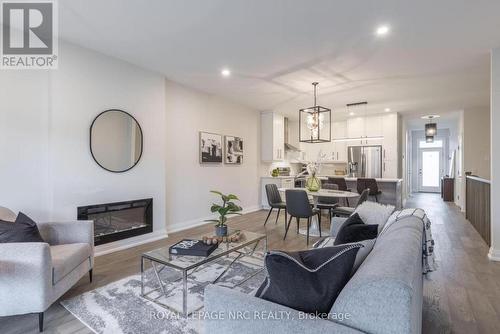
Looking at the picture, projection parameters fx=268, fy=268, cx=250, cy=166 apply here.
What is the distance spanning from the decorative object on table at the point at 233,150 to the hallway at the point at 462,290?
13.5 feet

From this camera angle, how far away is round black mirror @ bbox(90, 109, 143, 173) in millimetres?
3578

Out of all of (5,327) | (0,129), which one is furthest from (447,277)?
(0,129)

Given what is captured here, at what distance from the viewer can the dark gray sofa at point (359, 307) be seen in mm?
893

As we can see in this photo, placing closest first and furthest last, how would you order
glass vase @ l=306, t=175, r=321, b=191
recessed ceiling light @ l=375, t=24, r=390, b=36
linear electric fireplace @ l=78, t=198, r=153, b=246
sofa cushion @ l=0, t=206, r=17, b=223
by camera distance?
sofa cushion @ l=0, t=206, r=17, b=223 < recessed ceiling light @ l=375, t=24, r=390, b=36 < linear electric fireplace @ l=78, t=198, r=153, b=246 < glass vase @ l=306, t=175, r=321, b=191

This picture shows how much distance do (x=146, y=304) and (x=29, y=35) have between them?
3234 mm

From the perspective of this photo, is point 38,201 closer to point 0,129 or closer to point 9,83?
point 0,129

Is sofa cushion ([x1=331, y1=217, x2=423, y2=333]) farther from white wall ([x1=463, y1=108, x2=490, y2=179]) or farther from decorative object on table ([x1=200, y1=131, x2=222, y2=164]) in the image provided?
white wall ([x1=463, y1=108, x2=490, y2=179])

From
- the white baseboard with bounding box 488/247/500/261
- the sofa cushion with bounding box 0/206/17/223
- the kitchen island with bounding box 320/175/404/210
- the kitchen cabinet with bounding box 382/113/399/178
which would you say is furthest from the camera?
the kitchen cabinet with bounding box 382/113/399/178

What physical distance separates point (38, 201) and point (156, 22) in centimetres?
242

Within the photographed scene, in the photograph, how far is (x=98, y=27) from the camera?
293cm

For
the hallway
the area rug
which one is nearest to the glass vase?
the hallway

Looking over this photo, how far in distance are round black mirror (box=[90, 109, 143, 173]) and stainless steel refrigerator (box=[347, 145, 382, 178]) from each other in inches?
231

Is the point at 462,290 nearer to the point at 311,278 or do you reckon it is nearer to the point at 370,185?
the point at 311,278

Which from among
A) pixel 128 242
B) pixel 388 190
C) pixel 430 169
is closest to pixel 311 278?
pixel 128 242
